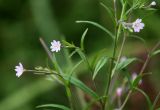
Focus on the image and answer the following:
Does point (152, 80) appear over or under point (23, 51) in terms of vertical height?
under

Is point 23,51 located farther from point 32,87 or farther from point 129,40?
point 129,40

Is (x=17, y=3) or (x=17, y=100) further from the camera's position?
(x=17, y=3)

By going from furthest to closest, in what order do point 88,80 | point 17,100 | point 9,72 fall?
1. point 9,72
2. point 17,100
3. point 88,80

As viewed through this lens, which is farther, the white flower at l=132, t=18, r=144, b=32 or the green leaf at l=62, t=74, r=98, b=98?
the green leaf at l=62, t=74, r=98, b=98

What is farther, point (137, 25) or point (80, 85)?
point (80, 85)

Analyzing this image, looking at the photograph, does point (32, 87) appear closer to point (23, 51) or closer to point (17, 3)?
point (23, 51)

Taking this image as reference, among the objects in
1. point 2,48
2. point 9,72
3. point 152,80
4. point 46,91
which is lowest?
point 152,80

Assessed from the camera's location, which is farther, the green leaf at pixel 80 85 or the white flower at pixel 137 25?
the green leaf at pixel 80 85

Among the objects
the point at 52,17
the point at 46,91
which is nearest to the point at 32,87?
→ the point at 46,91

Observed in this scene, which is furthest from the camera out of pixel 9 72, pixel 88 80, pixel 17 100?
pixel 9 72

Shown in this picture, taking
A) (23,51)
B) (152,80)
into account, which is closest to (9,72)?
(23,51)
